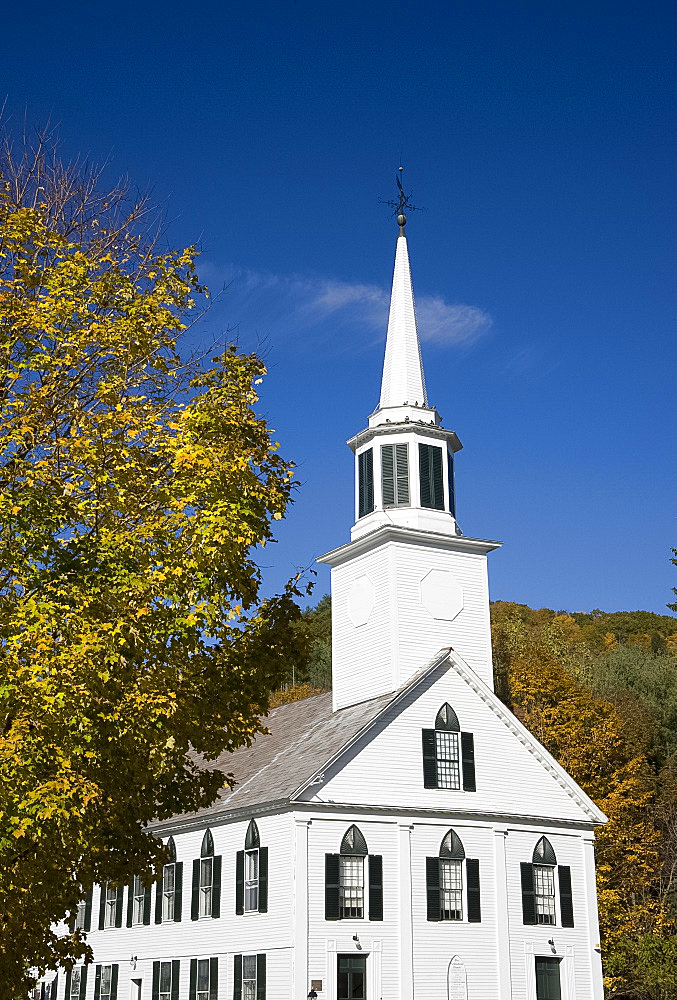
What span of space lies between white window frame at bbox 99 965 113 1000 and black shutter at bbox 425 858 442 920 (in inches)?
477

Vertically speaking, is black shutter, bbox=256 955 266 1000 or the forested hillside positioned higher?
the forested hillside

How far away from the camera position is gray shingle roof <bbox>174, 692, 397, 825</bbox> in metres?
31.0

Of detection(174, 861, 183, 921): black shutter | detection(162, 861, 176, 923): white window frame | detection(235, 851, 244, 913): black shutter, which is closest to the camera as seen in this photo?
detection(235, 851, 244, 913): black shutter

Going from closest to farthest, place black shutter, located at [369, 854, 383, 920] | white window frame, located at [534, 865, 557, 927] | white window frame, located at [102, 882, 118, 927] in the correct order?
black shutter, located at [369, 854, 383, 920], white window frame, located at [534, 865, 557, 927], white window frame, located at [102, 882, 118, 927]

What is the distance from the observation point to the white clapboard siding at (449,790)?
30.5 meters

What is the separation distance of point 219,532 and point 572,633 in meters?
79.9

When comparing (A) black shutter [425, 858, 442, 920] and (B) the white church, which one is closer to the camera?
(B) the white church

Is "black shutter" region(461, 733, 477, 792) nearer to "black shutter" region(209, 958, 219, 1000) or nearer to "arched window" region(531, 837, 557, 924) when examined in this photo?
"arched window" region(531, 837, 557, 924)

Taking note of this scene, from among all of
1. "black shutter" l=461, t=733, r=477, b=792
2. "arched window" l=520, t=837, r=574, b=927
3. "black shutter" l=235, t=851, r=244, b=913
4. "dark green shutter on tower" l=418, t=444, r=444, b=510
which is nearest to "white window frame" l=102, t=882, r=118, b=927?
"black shutter" l=235, t=851, r=244, b=913

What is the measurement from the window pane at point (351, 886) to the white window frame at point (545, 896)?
232 inches

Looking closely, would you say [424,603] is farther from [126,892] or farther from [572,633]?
[572,633]

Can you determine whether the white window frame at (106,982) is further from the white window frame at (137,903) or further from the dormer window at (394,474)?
the dormer window at (394,474)

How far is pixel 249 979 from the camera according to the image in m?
29.4

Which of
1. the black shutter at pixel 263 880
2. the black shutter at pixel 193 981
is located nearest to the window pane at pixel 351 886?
the black shutter at pixel 263 880
